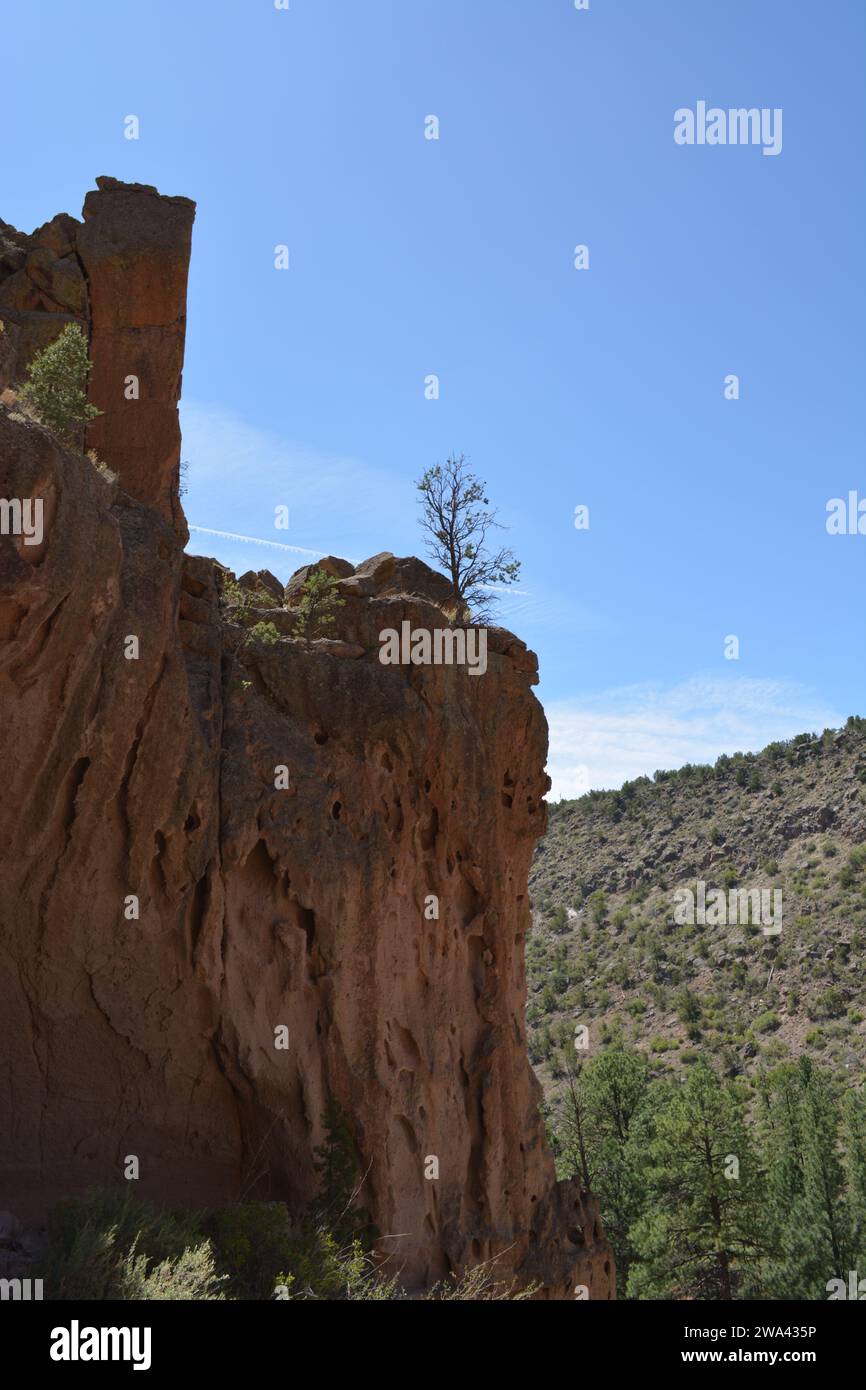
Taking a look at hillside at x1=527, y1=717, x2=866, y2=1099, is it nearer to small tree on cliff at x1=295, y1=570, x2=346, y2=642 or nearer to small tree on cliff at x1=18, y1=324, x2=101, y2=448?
small tree on cliff at x1=295, y1=570, x2=346, y2=642

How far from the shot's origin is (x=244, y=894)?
649 inches

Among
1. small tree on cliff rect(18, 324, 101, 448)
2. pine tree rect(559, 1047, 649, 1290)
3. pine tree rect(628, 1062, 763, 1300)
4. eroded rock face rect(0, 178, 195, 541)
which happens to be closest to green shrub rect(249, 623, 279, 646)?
eroded rock face rect(0, 178, 195, 541)

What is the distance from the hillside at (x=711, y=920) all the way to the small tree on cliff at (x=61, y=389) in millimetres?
46577

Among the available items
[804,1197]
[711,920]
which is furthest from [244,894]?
[711,920]

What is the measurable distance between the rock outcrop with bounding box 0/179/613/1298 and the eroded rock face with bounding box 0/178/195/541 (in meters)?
0.33

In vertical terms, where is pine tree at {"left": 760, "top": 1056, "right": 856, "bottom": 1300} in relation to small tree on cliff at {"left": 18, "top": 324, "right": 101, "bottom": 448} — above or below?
below

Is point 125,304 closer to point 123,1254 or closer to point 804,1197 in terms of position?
point 123,1254

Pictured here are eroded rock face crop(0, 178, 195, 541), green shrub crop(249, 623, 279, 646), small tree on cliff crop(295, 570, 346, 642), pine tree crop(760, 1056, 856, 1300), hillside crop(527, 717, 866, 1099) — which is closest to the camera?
green shrub crop(249, 623, 279, 646)

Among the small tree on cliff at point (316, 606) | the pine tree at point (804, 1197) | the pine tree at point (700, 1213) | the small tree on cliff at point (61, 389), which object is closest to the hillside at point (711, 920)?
the pine tree at point (804, 1197)

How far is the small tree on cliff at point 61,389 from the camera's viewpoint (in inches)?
605

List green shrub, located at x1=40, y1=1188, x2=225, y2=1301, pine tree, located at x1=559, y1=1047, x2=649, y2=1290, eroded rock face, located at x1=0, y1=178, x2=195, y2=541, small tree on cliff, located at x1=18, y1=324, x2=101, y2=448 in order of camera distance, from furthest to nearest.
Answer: pine tree, located at x1=559, y1=1047, x2=649, y2=1290 < eroded rock face, located at x1=0, y1=178, x2=195, y2=541 < small tree on cliff, located at x1=18, y1=324, x2=101, y2=448 < green shrub, located at x1=40, y1=1188, x2=225, y2=1301

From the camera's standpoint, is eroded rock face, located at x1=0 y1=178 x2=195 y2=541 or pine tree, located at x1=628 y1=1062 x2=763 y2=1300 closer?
eroded rock face, located at x1=0 y1=178 x2=195 y2=541

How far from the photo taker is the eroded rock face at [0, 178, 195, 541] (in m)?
18.7

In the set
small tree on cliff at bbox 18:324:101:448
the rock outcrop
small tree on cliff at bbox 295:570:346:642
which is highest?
small tree on cliff at bbox 18:324:101:448
